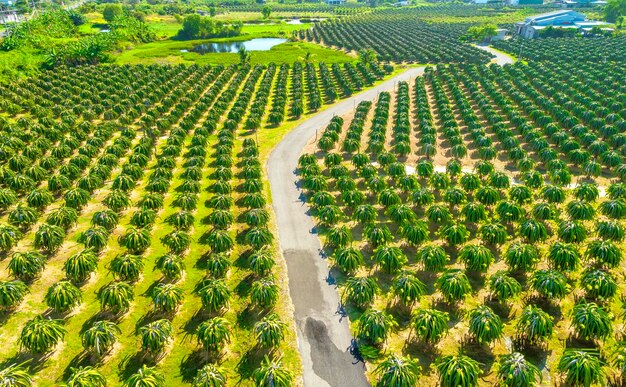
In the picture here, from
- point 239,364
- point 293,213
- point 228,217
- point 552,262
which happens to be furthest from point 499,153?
point 239,364

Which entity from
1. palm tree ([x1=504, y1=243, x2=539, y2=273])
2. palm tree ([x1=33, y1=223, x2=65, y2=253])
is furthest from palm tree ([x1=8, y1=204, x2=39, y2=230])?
palm tree ([x1=504, y1=243, x2=539, y2=273])

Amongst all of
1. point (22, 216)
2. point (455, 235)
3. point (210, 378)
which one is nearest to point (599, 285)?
point (455, 235)

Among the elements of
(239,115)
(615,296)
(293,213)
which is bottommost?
(615,296)

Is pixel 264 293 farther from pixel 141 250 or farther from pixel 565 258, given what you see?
pixel 565 258

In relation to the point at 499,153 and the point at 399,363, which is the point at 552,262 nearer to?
the point at 399,363

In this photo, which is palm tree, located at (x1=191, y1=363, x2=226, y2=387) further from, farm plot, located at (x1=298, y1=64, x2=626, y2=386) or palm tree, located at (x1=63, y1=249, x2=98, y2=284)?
palm tree, located at (x1=63, y1=249, x2=98, y2=284)

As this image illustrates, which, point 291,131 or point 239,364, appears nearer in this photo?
point 239,364

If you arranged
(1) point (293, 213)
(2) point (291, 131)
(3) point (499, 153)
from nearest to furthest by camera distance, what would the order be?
(1) point (293, 213) → (3) point (499, 153) → (2) point (291, 131)
